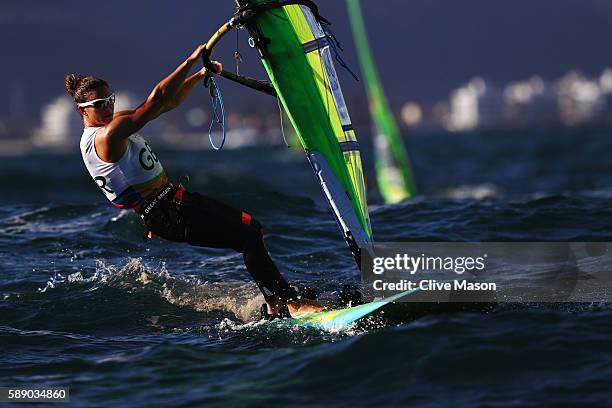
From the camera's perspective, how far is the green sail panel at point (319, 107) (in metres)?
8.40

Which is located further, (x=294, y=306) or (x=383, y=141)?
(x=383, y=141)

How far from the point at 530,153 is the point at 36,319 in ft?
192

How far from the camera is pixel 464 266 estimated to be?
9.31m

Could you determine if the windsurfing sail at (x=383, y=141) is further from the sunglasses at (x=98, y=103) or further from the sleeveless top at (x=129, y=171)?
the sunglasses at (x=98, y=103)

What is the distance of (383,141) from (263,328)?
816 inches

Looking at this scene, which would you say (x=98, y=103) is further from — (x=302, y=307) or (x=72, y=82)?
(x=302, y=307)

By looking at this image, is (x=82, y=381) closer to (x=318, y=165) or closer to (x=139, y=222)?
(x=318, y=165)

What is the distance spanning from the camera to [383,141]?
2823cm

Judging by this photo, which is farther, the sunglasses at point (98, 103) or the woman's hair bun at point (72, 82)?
the woman's hair bun at point (72, 82)

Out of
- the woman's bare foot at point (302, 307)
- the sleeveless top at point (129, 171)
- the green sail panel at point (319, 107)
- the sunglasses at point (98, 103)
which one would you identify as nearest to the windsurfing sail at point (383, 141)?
the green sail panel at point (319, 107)

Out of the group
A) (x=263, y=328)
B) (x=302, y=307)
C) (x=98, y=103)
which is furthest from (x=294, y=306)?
(x=98, y=103)

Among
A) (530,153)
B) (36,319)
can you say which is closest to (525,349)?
(36,319)

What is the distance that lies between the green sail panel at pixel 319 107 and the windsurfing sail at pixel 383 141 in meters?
15.9

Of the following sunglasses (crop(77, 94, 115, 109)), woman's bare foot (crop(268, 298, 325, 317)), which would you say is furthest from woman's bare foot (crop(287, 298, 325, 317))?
sunglasses (crop(77, 94, 115, 109))
